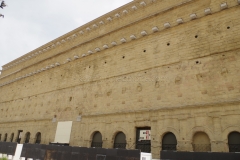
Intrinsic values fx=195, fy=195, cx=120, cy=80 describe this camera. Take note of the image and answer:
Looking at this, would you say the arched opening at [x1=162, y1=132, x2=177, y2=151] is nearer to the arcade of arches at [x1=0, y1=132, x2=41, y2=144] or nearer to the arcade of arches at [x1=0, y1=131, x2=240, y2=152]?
the arcade of arches at [x1=0, y1=131, x2=240, y2=152]


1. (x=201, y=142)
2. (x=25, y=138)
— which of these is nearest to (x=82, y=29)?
(x=25, y=138)

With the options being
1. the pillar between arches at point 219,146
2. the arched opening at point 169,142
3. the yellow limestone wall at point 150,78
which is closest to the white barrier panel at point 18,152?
the yellow limestone wall at point 150,78

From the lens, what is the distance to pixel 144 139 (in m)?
10.7

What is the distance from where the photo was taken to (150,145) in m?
10.5

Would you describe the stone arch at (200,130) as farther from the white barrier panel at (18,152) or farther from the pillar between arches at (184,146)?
the white barrier panel at (18,152)

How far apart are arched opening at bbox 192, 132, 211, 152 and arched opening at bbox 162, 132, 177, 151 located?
3.23 feet

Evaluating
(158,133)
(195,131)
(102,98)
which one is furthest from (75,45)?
(195,131)

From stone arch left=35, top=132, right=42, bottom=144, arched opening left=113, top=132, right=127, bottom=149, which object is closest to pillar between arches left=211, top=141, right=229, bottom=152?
arched opening left=113, top=132, right=127, bottom=149

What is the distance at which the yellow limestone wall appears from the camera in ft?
30.4

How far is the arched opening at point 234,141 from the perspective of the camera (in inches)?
324

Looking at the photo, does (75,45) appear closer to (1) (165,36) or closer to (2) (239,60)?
(1) (165,36)

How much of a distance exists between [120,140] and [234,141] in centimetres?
599

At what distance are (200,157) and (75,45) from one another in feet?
45.1

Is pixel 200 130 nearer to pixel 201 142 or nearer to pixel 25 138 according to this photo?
pixel 201 142
